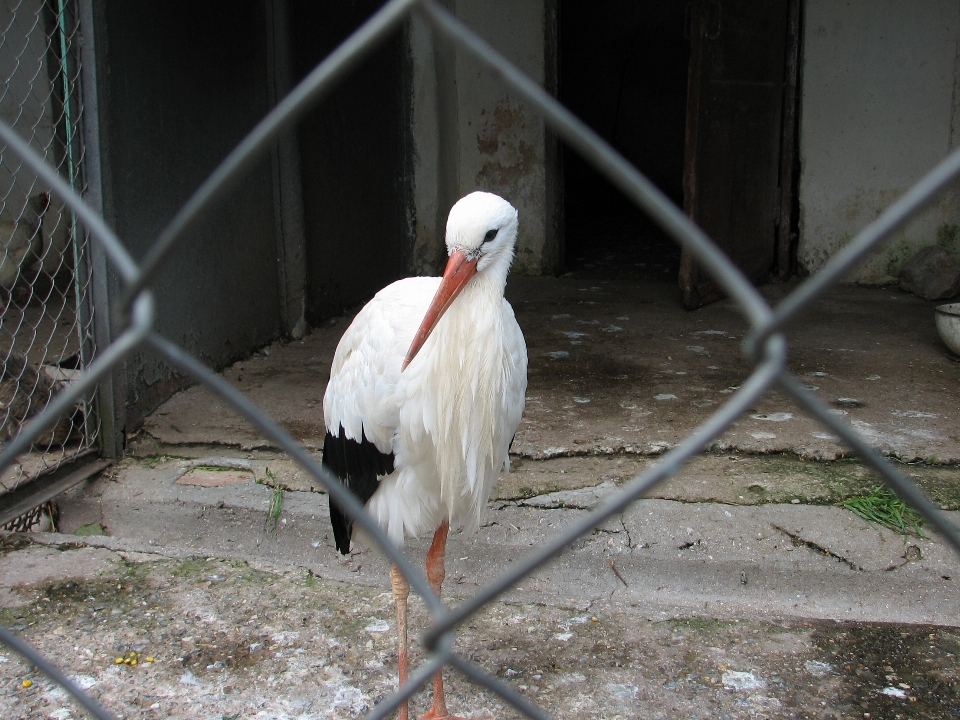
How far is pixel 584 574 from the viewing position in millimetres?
2762

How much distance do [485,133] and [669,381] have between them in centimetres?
291

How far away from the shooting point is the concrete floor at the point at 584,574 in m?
2.22

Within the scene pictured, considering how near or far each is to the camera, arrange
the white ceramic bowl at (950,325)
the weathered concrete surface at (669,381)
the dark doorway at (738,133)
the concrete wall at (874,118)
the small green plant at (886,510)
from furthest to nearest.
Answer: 1. the concrete wall at (874,118)
2. the dark doorway at (738,133)
3. the white ceramic bowl at (950,325)
4. the weathered concrete surface at (669,381)
5. the small green plant at (886,510)

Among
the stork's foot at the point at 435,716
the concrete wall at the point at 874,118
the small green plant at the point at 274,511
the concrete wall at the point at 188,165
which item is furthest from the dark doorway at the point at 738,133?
the stork's foot at the point at 435,716

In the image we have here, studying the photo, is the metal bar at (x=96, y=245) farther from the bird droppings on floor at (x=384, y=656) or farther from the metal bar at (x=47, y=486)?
the bird droppings on floor at (x=384, y=656)

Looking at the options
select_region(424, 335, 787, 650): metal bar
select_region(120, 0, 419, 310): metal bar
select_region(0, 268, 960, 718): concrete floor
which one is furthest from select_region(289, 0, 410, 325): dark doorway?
select_region(424, 335, 787, 650): metal bar

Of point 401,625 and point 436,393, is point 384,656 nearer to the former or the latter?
point 401,625

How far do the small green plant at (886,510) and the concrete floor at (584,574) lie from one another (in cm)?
4


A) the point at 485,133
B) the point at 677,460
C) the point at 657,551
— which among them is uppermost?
the point at 485,133

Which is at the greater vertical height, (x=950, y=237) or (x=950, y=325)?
(x=950, y=237)

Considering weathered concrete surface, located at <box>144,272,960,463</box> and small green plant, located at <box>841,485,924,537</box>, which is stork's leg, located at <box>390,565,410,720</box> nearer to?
weathered concrete surface, located at <box>144,272,960,463</box>

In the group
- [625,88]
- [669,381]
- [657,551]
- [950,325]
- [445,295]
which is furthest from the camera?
[625,88]

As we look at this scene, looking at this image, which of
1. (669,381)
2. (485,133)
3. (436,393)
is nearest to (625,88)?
(485,133)

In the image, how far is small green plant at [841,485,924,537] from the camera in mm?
2736
